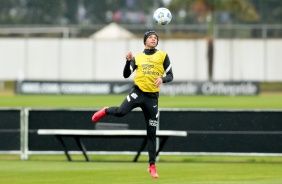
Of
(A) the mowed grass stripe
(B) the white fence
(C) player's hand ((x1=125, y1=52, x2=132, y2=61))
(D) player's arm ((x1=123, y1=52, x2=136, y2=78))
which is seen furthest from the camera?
(B) the white fence

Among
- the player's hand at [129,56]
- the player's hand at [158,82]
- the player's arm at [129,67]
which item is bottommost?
the player's hand at [158,82]

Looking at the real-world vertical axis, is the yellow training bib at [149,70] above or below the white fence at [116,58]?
above

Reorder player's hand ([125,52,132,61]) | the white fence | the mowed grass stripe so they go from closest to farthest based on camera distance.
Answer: player's hand ([125,52,132,61])
the mowed grass stripe
the white fence

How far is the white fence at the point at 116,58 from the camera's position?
2504 inches

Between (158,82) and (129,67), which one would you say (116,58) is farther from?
(158,82)

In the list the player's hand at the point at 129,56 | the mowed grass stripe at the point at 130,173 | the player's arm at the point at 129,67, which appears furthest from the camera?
the player's arm at the point at 129,67

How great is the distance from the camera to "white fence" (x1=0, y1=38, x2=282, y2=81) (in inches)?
2504

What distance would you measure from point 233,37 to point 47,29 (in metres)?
15.1

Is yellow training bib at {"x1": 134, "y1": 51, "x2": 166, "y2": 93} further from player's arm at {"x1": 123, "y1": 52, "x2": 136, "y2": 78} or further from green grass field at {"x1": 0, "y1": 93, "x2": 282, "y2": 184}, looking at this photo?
green grass field at {"x1": 0, "y1": 93, "x2": 282, "y2": 184}

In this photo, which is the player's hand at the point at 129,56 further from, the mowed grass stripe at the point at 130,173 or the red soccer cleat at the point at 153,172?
the mowed grass stripe at the point at 130,173

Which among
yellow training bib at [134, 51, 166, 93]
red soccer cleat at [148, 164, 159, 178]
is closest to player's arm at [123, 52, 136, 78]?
yellow training bib at [134, 51, 166, 93]

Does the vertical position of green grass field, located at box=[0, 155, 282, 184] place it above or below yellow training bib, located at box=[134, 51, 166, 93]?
below

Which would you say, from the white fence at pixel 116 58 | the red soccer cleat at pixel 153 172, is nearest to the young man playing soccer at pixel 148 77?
the red soccer cleat at pixel 153 172

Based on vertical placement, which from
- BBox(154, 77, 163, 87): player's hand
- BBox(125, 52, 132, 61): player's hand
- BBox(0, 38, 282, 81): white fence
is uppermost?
BBox(125, 52, 132, 61): player's hand
